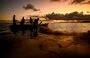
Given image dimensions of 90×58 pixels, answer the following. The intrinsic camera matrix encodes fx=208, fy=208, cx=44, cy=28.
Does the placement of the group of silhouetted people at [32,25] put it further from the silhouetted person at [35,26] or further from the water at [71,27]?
the water at [71,27]

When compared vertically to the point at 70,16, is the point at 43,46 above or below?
below

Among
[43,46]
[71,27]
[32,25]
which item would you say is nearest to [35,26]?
[32,25]

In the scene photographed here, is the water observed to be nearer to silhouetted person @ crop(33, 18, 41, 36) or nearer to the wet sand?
the wet sand

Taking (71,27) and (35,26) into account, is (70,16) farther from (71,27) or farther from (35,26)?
(35,26)

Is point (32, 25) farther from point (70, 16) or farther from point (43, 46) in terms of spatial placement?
point (70, 16)

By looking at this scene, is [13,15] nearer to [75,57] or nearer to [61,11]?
[61,11]

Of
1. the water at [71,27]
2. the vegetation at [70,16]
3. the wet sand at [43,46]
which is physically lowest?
the wet sand at [43,46]

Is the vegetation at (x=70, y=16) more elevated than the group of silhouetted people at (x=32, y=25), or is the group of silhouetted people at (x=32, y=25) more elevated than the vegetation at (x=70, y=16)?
the vegetation at (x=70, y=16)

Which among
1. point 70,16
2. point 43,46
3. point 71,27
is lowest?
point 43,46

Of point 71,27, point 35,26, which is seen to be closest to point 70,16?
point 71,27

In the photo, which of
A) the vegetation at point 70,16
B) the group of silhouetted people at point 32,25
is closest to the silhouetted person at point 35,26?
the group of silhouetted people at point 32,25

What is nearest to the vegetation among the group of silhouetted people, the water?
the water

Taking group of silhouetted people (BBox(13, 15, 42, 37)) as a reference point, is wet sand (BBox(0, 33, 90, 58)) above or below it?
below

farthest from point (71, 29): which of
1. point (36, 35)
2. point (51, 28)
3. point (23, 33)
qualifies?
point (23, 33)
